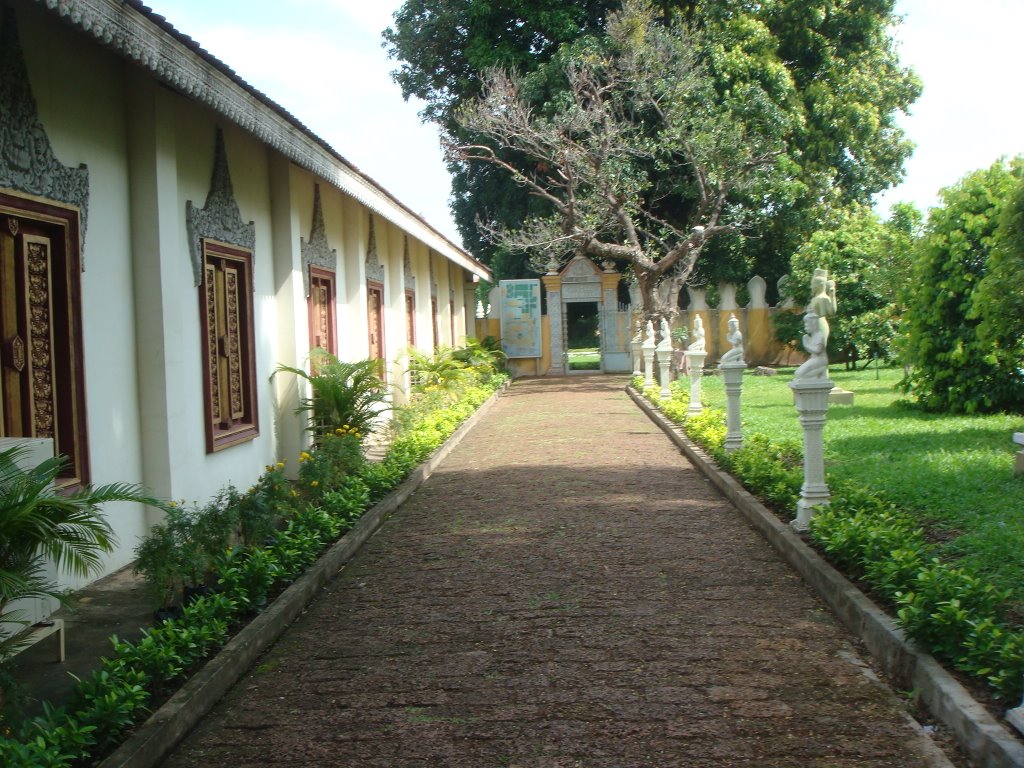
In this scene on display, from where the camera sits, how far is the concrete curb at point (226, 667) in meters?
3.82

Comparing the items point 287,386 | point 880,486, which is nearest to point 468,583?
point 880,486

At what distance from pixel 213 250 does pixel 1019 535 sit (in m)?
6.73

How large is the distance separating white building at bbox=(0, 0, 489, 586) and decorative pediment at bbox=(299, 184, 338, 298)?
0.16 m

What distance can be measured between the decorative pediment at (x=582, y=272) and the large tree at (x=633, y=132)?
3514 millimetres

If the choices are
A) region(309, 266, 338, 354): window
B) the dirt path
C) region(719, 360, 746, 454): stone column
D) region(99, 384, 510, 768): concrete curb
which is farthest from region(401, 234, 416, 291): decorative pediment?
region(99, 384, 510, 768): concrete curb

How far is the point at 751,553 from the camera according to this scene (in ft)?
23.2

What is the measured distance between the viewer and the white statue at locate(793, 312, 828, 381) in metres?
6.96

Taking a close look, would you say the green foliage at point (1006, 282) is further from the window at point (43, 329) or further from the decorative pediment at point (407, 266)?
the decorative pediment at point (407, 266)

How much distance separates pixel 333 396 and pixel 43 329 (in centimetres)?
481

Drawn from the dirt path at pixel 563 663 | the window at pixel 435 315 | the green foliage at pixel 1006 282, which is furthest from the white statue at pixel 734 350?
the window at pixel 435 315

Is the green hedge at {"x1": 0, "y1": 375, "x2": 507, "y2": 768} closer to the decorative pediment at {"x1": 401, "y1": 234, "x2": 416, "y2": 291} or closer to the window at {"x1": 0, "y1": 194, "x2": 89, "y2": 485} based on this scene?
the window at {"x1": 0, "y1": 194, "x2": 89, "y2": 485}

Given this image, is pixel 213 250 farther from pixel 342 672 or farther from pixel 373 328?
pixel 373 328

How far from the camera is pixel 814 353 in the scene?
23.0 feet

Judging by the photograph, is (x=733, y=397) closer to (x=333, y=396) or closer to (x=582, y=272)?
(x=333, y=396)
